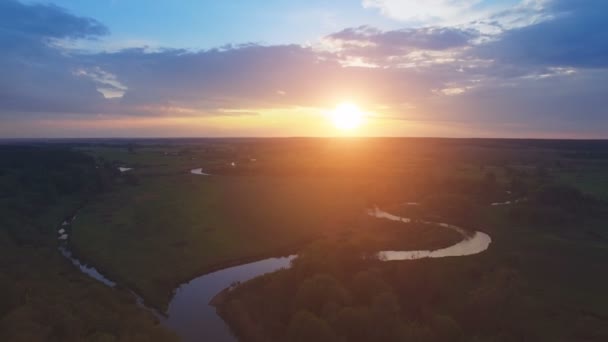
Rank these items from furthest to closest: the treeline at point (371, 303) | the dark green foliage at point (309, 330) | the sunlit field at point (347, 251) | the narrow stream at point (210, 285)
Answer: the narrow stream at point (210, 285), the sunlit field at point (347, 251), the treeline at point (371, 303), the dark green foliage at point (309, 330)

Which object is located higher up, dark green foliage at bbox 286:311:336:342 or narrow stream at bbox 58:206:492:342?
dark green foliage at bbox 286:311:336:342

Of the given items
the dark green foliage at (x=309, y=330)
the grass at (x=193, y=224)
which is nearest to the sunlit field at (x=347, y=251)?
the dark green foliage at (x=309, y=330)

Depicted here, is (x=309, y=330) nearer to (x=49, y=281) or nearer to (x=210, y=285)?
(x=210, y=285)

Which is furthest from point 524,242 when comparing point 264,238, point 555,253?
point 264,238

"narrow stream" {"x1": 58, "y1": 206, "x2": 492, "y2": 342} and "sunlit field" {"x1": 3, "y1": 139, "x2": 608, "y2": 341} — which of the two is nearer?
"sunlit field" {"x1": 3, "y1": 139, "x2": 608, "y2": 341}

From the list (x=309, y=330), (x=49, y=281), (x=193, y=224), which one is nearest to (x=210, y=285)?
(x=49, y=281)

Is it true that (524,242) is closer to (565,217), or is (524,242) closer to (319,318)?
(565,217)

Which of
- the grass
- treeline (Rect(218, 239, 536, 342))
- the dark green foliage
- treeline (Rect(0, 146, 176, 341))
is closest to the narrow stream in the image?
the grass

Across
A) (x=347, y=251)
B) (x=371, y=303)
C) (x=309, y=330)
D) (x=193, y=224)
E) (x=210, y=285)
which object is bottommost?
(x=210, y=285)

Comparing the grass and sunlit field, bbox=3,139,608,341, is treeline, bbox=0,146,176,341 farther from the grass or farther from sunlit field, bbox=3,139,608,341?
the grass

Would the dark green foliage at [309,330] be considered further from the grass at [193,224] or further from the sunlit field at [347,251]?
the grass at [193,224]

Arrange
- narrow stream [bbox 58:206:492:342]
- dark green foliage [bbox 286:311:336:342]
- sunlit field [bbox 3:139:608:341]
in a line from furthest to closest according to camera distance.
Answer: narrow stream [bbox 58:206:492:342]
sunlit field [bbox 3:139:608:341]
dark green foliage [bbox 286:311:336:342]
